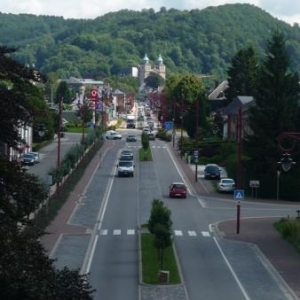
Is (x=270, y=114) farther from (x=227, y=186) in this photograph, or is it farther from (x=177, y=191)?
(x=177, y=191)

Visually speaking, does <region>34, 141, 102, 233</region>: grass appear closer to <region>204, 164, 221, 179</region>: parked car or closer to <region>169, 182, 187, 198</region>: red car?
<region>169, 182, 187, 198</region>: red car

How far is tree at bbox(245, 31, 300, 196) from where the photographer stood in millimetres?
65250

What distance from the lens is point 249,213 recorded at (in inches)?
2251

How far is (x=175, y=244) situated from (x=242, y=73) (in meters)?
70.3

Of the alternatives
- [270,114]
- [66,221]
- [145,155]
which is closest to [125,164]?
[270,114]

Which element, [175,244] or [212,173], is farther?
[212,173]

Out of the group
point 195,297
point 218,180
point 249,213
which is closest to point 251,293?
point 195,297

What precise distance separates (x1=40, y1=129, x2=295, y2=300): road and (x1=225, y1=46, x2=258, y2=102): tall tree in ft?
128

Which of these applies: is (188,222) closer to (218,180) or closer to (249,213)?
(249,213)

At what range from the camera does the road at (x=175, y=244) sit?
34272 mm

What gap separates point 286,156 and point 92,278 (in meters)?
9.96

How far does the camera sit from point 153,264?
125 ft

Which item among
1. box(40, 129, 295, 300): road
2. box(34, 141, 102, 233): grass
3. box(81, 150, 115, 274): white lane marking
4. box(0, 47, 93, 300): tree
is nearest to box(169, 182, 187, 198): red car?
box(40, 129, 295, 300): road

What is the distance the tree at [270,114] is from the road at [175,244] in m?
3.84
